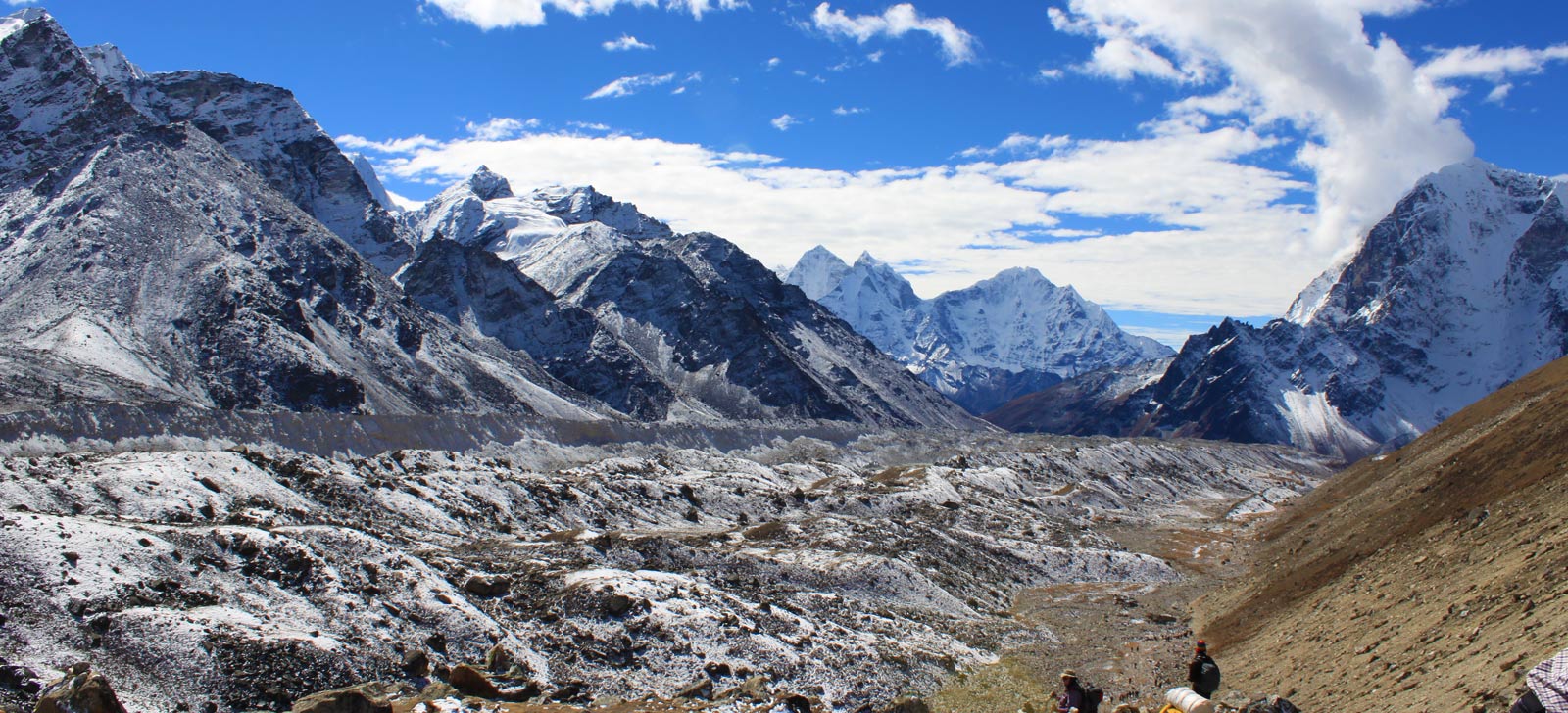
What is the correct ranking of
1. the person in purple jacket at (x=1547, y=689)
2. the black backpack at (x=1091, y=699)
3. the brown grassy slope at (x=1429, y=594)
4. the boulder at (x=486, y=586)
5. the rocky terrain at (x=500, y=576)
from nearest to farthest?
the person in purple jacket at (x=1547, y=689), the black backpack at (x=1091, y=699), the brown grassy slope at (x=1429, y=594), the rocky terrain at (x=500, y=576), the boulder at (x=486, y=586)

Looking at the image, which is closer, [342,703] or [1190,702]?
[1190,702]

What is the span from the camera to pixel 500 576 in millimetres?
41188

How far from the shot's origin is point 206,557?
35.1 meters

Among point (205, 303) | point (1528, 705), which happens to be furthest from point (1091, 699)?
point (205, 303)

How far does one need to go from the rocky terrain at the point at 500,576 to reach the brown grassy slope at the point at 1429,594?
39.5 feet

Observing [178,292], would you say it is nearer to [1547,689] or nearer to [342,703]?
[342,703]

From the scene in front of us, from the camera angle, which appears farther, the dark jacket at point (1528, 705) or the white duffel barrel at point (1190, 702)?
the white duffel barrel at point (1190, 702)

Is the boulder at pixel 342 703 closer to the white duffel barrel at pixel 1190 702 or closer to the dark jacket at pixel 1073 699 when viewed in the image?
the dark jacket at pixel 1073 699

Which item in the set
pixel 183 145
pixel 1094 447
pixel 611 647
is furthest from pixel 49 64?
pixel 611 647

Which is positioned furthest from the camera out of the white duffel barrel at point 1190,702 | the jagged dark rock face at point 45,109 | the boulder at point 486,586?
the jagged dark rock face at point 45,109

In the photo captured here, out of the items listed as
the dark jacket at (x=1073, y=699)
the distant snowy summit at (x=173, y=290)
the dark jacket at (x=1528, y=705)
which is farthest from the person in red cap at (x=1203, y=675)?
the distant snowy summit at (x=173, y=290)

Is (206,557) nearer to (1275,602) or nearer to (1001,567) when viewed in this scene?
(1275,602)

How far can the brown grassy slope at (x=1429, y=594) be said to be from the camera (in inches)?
971

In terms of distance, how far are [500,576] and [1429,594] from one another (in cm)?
3365
